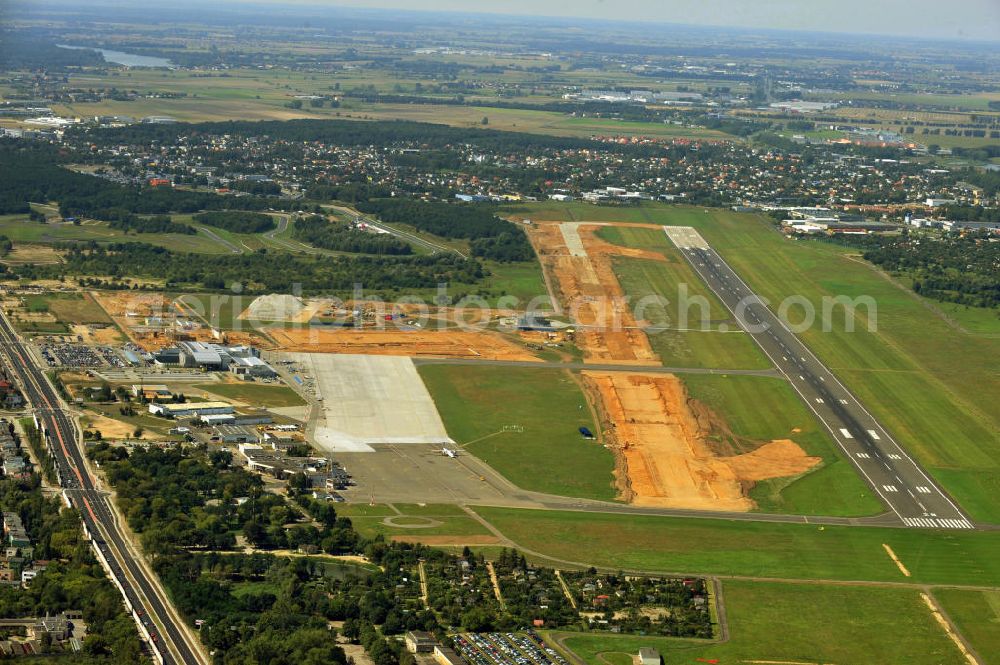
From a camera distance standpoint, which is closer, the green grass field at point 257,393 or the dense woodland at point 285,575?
the dense woodland at point 285,575

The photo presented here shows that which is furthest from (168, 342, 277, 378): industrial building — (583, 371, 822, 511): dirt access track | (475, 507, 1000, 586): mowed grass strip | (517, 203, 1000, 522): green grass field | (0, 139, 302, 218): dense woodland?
(0, 139, 302, 218): dense woodland

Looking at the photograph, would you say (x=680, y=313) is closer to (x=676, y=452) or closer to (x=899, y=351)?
(x=899, y=351)

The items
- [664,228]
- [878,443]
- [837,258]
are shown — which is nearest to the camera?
[878,443]

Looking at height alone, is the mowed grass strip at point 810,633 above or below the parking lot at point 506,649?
below

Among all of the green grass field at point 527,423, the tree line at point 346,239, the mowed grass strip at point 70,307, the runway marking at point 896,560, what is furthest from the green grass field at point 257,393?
the tree line at point 346,239

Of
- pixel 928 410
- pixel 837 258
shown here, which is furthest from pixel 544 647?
pixel 837 258

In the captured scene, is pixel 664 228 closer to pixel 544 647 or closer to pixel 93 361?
pixel 93 361

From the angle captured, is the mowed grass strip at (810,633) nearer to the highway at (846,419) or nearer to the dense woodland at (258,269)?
the highway at (846,419)
